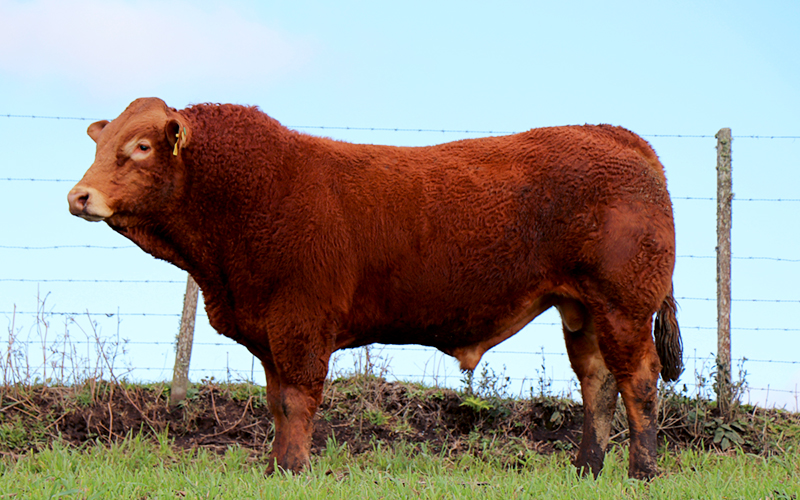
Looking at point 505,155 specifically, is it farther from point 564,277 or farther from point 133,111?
point 133,111

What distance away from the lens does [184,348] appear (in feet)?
23.3

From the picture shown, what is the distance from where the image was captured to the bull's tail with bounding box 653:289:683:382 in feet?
18.4

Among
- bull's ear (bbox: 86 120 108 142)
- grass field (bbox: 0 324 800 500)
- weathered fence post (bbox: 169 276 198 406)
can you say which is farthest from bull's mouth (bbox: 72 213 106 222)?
weathered fence post (bbox: 169 276 198 406)

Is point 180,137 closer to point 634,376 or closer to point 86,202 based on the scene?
point 86,202

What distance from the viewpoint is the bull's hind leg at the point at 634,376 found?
5.00m

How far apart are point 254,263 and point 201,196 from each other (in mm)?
570

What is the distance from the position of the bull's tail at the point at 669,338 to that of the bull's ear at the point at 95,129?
4.40 metres

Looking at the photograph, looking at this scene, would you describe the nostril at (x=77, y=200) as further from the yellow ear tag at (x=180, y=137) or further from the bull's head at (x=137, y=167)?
the yellow ear tag at (x=180, y=137)

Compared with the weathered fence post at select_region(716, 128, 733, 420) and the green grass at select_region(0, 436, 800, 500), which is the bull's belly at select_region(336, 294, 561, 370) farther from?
the weathered fence post at select_region(716, 128, 733, 420)

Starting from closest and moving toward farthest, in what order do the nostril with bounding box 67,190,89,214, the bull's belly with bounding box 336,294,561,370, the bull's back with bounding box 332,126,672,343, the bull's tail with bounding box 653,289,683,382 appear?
the nostril with bounding box 67,190,89,214 → the bull's back with bounding box 332,126,672,343 → the bull's belly with bounding box 336,294,561,370 → the bull's tail with bounding box 653,289,683,382

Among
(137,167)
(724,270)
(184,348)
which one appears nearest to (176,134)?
(137,167)

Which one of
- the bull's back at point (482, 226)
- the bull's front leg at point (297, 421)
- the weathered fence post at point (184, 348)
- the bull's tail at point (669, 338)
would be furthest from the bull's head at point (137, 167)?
the bull's tail at point (669, 338)

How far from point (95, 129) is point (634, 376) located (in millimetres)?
4194

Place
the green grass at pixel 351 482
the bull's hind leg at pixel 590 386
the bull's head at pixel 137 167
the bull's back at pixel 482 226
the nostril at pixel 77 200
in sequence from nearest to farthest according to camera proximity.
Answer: the green grass at pixel 351 482 → the nostril at pixel 77 200 → the bull's head at pixel 137 167 → the bull's back at pixel 482 226 → the bull's hind leg at pixel 590 386
